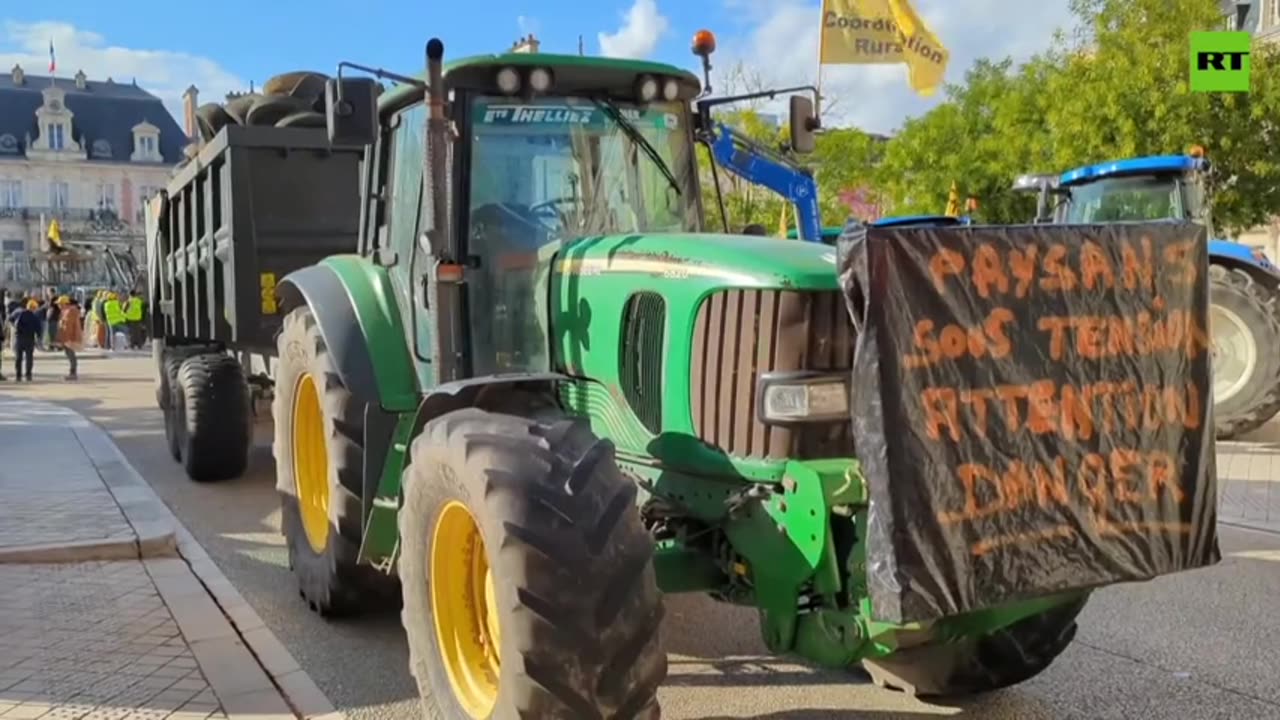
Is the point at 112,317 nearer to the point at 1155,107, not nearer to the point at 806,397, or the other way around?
the point at 1155,107

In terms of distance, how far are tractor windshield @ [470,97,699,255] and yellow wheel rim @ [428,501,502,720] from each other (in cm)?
126

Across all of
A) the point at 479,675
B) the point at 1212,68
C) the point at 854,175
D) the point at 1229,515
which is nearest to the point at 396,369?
the point at 479,675

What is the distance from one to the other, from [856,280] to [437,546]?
5.82 feet

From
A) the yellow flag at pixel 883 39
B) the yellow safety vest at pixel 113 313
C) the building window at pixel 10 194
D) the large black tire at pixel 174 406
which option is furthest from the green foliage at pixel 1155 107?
the building window at pixel 10 194

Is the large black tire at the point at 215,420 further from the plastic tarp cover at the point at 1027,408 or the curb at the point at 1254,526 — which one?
the curb at the point at 1254,526

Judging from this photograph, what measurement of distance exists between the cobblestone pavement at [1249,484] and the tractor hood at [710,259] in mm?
5415

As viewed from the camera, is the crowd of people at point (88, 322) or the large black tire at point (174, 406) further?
the crowd of people at point (88, 322)

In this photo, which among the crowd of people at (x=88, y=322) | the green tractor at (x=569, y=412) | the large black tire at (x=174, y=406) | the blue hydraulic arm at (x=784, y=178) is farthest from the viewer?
the crowd of people at (x=88, y=322)

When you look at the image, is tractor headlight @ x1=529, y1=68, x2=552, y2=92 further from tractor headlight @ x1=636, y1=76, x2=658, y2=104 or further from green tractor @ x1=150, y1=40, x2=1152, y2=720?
tractor headlight @ x1=636, y1=76, x2=658, y2=104

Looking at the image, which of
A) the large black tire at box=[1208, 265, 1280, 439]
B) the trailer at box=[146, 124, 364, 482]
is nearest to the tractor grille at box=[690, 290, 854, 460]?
the trailer at box=[146, 124, 364, 482]

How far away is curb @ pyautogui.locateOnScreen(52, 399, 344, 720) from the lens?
4547mm

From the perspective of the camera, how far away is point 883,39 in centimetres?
1227

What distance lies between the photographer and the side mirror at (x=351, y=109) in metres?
4.49

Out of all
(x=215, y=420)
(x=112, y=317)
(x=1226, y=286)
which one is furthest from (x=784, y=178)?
(x=112, y=317)
